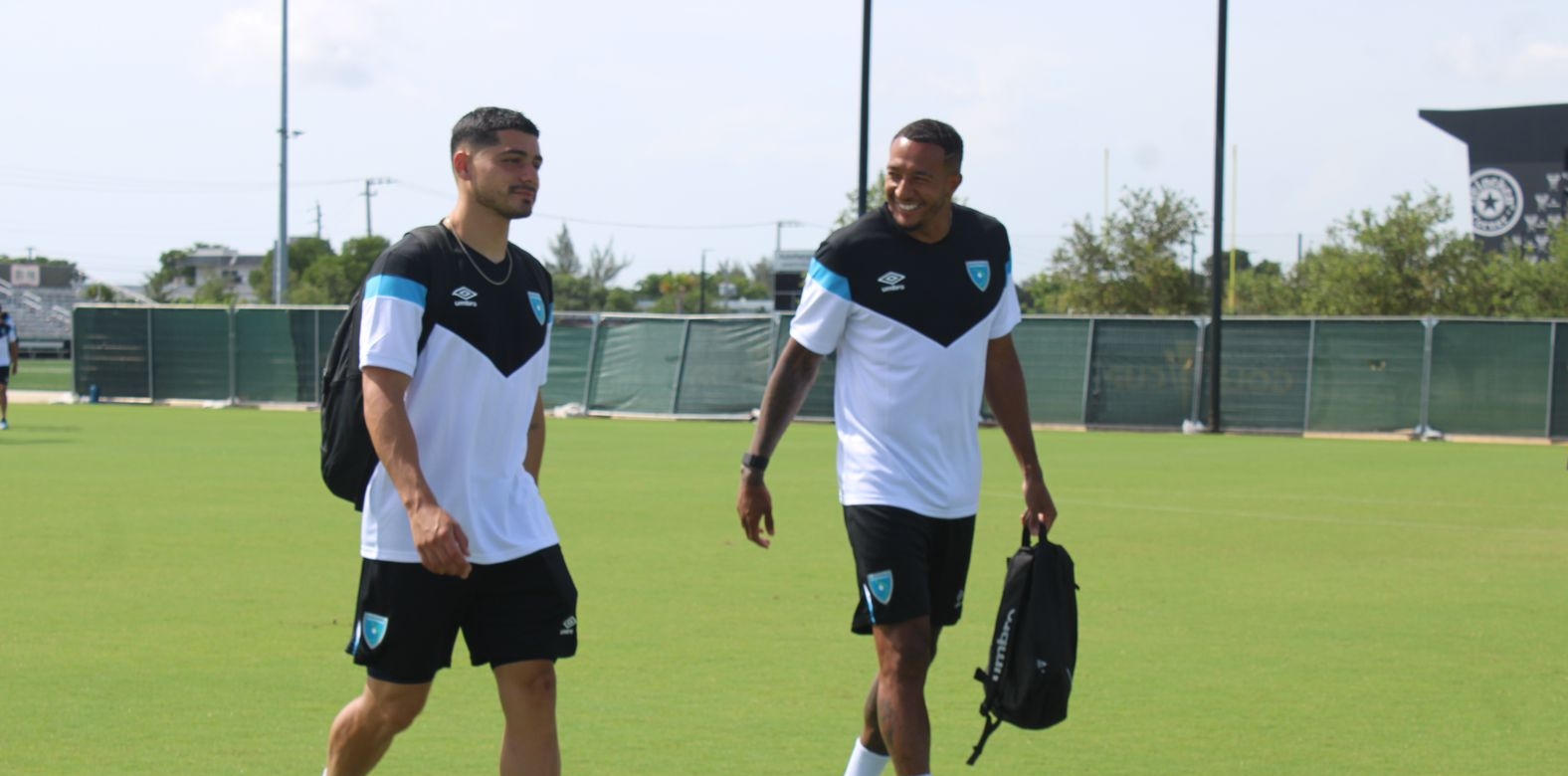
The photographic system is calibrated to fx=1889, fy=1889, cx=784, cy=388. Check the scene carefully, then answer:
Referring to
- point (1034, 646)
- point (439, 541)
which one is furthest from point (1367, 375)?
point (439, 541)

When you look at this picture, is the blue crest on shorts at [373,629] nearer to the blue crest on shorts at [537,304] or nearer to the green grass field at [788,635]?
the blue crest on shorts at [537,304]

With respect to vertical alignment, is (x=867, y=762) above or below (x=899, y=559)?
below

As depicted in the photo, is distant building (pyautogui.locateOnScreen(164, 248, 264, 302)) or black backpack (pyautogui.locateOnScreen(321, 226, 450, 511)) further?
distant building (pyautogui.locateOnScreen(164, 248, 264, 302))

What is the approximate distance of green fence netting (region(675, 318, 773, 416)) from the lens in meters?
33.0

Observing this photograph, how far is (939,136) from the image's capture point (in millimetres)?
5969

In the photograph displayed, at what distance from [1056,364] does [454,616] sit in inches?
1053

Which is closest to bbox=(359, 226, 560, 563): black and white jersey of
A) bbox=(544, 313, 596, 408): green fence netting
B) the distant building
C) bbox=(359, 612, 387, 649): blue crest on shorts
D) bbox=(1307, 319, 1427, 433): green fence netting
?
bbox=(359, 612, 387, 649): blue crest on shorts

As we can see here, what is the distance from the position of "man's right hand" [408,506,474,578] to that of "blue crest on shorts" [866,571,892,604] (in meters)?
1.54

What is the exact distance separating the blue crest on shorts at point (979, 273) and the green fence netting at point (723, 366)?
2652 centimetres

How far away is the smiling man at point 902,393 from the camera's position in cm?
581

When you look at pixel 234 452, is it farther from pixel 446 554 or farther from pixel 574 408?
pixel 446 554

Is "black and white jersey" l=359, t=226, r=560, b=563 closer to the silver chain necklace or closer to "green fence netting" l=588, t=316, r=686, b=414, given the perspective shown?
the silver chain necklace

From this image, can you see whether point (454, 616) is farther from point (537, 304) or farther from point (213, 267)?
point (213, 267)

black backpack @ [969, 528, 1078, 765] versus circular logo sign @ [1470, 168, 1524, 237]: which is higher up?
circular logo sign @ [1470, 168, 1524, 237]
